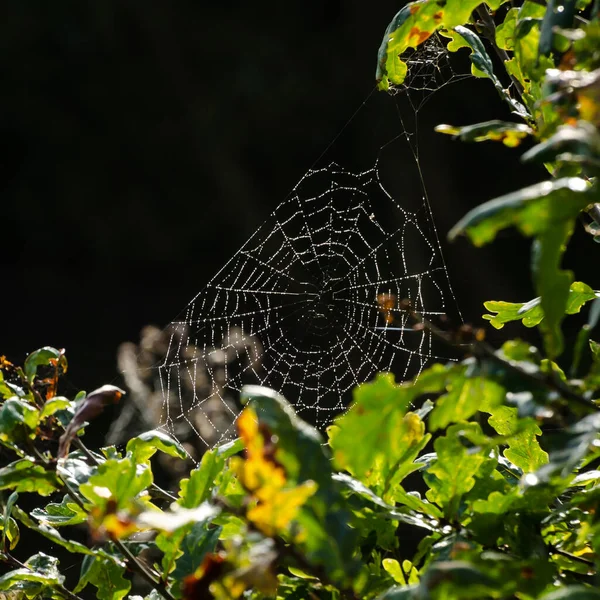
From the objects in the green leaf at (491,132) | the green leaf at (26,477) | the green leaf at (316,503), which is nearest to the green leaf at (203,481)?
the green leaf at (26,477)

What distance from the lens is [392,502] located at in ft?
2.57

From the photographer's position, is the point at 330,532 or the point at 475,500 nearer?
the point at 330,532

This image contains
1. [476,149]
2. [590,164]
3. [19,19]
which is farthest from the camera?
[19,19]

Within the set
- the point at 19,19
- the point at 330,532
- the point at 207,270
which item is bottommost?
the point at 207,270

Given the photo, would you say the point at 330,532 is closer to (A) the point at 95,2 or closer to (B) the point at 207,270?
(B) the point at 207,270

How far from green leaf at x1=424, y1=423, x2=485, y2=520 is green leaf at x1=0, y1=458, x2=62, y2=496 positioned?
352 mm

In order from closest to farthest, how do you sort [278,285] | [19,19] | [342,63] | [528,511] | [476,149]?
[528,511] < [278,285] < [476,149] < [342,63] < [19,19]

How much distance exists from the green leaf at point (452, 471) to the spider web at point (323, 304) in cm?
169

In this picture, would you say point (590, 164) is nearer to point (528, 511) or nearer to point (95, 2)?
point (528, 511)

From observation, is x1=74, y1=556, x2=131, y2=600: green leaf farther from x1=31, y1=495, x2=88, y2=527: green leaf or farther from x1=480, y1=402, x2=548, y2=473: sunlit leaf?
x1=480, y1=402, x2=548, y2=473: sunlit leaf

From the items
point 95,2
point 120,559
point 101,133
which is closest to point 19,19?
point 95,2

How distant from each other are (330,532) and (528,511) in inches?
12.0

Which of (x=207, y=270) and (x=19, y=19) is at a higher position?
(x=19, y=19)

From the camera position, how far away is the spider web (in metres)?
3.29
